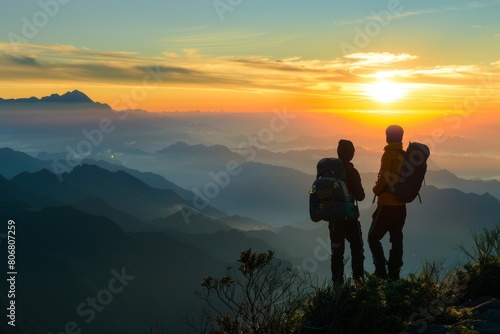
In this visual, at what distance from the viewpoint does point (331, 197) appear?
349 inches

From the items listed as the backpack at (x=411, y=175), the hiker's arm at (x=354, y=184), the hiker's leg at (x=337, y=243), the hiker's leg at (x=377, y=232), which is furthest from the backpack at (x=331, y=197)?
the backpack at (x=411, y=175)

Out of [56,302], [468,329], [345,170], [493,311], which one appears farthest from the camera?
[56,302]

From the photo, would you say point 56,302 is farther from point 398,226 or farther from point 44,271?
point 398,226

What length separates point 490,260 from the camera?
763 centimetres

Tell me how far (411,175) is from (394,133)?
82cm

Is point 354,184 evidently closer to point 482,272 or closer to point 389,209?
point 389,209

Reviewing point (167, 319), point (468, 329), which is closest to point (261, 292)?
point (468, 329)

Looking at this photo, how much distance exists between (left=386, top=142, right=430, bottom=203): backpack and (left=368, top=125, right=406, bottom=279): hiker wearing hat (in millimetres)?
92

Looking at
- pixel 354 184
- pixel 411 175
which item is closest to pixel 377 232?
pixel 354 184

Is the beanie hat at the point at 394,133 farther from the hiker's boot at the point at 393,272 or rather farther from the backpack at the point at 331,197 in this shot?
the hiker's boot at the point at 393,272

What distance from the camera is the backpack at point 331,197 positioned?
8.79 meters

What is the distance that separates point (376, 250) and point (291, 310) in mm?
3841

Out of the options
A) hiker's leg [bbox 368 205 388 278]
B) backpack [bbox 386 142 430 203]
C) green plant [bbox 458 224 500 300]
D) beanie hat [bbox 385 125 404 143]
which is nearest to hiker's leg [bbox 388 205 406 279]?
hiker's leg [bbox 368 205 388 278]

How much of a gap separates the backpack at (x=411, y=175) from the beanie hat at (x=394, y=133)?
0.98 ft
